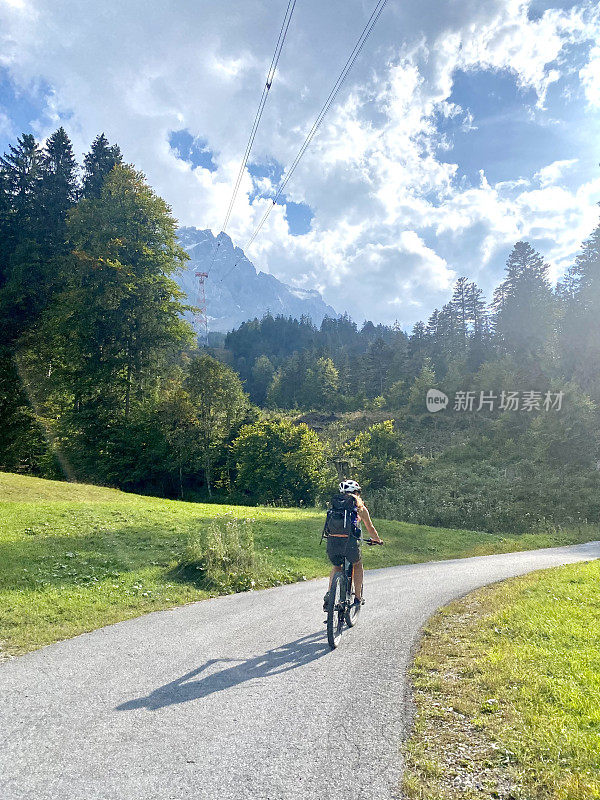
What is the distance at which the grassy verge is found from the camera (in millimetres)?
3686

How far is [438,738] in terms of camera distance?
173 inches

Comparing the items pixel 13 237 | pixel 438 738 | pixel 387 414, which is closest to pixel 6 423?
pixel 13 237

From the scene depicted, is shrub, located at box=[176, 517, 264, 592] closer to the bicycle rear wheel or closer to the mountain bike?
the mountain bike

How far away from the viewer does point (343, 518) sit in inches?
295

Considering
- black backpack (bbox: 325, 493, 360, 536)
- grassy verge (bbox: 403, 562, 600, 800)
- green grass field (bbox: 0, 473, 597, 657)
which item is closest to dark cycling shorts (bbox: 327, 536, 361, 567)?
black backpack (bbox: 325, 493, 360, 536)

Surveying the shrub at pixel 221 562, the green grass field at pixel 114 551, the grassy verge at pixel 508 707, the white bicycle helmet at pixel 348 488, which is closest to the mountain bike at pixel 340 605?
the white bicycle helmet at pixel 348 488

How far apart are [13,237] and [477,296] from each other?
8935 centimetres

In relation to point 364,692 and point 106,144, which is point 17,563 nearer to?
point 364,692

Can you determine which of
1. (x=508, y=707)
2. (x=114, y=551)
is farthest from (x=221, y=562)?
(x=508, y=707)

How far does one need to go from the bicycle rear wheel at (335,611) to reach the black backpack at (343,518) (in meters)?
Result: 0.71

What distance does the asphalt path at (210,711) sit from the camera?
3.68 metres

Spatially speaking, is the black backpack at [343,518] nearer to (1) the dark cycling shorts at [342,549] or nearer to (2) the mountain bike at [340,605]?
(1) the dark cycling shorts at [342,549]

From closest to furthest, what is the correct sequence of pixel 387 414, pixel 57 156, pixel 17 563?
pixel 17 563, pixel 57 156, pixel 387 414

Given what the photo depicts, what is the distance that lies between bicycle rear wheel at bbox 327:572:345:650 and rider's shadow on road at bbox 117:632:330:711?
0.72ft
